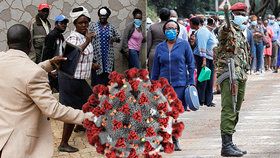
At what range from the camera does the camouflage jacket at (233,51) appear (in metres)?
8.92

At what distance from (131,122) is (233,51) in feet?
11.7

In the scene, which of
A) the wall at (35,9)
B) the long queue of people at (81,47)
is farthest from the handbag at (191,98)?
the wall at (35,9)

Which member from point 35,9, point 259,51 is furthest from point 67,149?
point 259,51

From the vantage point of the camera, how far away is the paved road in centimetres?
962

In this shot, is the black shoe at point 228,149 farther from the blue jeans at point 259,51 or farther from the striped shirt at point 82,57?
the blue jeans at point 259,51

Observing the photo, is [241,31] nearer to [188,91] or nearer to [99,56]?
[188,91]

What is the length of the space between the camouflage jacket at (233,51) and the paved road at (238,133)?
1.04m

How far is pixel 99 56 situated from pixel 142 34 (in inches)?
70.9

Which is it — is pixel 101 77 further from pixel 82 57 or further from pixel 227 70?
pixel 227 70

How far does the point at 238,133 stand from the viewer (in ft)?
36.9

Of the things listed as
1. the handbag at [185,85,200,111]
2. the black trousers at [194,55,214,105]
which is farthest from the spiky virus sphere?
the black trousers at [194,55,214,105]

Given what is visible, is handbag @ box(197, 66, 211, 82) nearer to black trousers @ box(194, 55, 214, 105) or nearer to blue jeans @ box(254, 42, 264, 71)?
black trousers @ box(194, 55, 214, 105)

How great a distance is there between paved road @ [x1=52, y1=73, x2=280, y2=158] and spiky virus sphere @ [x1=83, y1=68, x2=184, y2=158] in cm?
360

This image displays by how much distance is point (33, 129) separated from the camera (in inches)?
213
